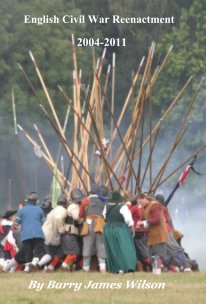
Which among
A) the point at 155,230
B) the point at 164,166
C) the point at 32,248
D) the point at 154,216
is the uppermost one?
the point at 164,166

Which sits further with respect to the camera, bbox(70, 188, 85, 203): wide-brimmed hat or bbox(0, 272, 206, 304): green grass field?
bbox(70, 188, 85, 203): wide-brimmed hat

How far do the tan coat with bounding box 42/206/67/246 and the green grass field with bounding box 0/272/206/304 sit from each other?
1.48 m

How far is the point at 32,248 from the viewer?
29.0 meters

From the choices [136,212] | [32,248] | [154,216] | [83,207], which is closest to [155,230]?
[154,216]

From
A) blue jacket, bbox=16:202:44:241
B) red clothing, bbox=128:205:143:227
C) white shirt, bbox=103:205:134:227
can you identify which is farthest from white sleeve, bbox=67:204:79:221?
white shirt, bbox=103:205:134:227

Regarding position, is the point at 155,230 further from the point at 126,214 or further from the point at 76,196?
the point at 76,196

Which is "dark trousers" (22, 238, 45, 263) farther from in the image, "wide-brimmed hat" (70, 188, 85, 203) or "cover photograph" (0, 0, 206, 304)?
"wide-brimmed hat" (70, 188, 85, 203)

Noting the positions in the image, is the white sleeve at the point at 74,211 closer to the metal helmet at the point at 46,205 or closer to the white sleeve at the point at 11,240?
the metal helmet at the point at 46,205

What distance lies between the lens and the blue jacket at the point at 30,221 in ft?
94.0

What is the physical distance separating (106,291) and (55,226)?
17.6 ft

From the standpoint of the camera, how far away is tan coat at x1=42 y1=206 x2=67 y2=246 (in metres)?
29.0

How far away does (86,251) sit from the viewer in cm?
2873

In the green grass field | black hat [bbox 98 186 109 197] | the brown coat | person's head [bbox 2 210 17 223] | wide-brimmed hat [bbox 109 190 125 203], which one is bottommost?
the green grass field

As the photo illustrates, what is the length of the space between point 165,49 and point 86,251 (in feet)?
81.3
